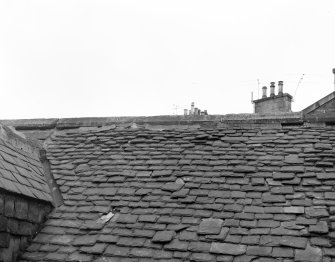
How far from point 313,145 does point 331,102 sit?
8990 millimetres

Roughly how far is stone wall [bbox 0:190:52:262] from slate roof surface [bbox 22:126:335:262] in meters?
0.14

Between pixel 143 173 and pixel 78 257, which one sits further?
pixel 143 173

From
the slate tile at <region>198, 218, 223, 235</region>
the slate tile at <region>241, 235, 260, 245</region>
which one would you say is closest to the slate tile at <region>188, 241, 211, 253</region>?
the slate tile at <region>198, 218, 223, 235</region>

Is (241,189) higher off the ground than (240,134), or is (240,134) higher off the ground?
(240,134)

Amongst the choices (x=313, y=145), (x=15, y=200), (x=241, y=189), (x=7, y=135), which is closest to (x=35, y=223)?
(x=15, y=200)

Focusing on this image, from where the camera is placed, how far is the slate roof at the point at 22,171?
5.61m

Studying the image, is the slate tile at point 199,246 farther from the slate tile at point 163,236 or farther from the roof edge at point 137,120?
the roof edge at point 137,120

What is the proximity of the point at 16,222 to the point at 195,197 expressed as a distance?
7.51ft

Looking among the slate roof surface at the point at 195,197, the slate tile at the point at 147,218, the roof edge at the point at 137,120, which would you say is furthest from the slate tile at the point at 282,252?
the roof edge at the point at 137,120

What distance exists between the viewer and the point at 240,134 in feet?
24.5

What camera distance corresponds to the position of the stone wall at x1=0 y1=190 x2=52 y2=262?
5238 millimetres

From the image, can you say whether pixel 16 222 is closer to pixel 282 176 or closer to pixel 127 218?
pixel 127 218

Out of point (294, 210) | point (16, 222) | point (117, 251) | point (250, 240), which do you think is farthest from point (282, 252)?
point (16, 222)

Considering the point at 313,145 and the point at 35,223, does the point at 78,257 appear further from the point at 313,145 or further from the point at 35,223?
the point at 313,145
